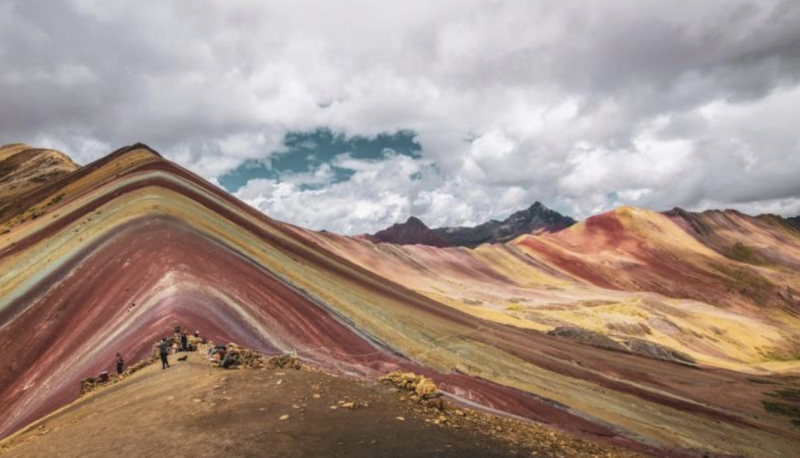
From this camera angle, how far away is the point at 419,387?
19.1 meters

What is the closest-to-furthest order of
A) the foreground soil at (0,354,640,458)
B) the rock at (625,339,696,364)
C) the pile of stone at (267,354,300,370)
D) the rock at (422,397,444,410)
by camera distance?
the foreground soil at (0,354,640,458) → the rock at (422,397,444,410) → the pile of stone at (267,354,300,370) → the rock at (625,339,696,364)

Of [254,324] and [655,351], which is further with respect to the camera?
[655,351]

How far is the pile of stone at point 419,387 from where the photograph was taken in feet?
59.6

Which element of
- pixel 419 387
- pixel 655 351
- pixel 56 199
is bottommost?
pixel 655 351

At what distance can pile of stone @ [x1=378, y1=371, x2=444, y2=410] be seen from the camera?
1817 centimetres

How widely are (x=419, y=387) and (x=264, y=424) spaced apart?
6908 millimetres

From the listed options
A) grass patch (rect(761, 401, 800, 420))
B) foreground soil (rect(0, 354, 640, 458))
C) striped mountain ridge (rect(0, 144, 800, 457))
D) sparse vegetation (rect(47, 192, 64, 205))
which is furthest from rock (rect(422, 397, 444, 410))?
sparse vegetation (rect(47, 192, 64, 205))

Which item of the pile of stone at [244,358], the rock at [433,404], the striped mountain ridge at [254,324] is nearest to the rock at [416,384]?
the rock at [433,404]

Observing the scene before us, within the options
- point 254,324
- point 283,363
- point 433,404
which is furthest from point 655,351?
point 283,363

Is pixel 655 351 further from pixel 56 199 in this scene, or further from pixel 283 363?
pixel 56 199

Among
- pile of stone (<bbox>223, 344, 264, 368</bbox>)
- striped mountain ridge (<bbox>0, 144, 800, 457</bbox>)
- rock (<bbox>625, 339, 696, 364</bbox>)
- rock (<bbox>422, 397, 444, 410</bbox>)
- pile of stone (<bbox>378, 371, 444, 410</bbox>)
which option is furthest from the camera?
rock (<bbox>625, 339, 696, 364</bbox>)

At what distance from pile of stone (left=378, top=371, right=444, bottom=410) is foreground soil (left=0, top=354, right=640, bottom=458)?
0.46 metres

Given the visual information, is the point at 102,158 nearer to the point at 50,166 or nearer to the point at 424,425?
the point at 50,166

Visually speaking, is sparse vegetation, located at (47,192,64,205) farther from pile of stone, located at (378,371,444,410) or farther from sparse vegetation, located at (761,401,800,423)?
sparse vegetation, located at (761,401,800,423)
